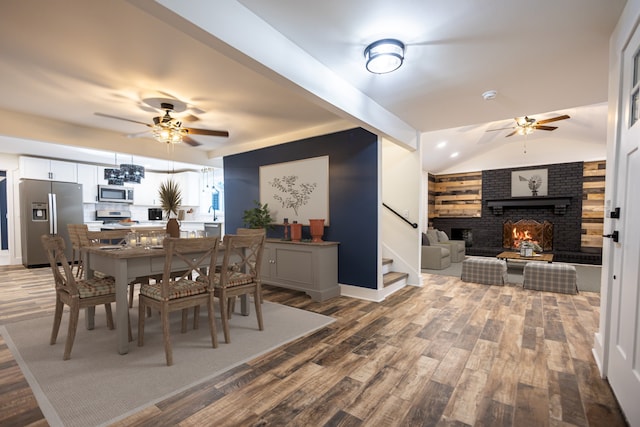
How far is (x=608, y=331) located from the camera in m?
2.04

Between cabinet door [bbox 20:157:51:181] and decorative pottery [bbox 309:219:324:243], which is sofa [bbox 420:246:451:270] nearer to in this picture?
decorative pottery [bbox 309:219:324:243]

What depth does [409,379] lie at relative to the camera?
6.69ft

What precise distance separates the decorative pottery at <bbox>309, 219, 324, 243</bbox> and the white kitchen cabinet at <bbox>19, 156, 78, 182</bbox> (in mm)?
5978

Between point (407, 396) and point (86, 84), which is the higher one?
point (86, 84)

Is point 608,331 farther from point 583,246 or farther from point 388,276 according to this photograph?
point 583,246

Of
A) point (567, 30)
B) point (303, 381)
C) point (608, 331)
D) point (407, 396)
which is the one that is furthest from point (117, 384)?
point (567, 30)

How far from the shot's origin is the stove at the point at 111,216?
732 centimetres

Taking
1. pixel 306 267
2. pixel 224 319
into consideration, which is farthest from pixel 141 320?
pixel 306 267

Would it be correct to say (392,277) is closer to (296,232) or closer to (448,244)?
(296,232)

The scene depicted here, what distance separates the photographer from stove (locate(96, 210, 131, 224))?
732 centimetres

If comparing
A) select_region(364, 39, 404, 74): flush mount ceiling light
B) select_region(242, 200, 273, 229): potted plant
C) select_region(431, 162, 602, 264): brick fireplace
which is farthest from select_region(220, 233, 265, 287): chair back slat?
select_region(431, 162, 602, 264): brick fireplace

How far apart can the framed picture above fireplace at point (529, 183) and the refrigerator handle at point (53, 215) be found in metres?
11.0

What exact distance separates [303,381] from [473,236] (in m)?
7.99

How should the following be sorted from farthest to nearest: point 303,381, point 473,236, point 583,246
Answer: point 473,236 → point 583,246 → point 303,381
